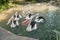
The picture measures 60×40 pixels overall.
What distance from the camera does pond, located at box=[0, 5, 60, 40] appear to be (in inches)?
429

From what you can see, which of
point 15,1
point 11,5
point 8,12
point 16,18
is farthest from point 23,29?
point 15,1

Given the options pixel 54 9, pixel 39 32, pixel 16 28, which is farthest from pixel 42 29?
pixel 54 9

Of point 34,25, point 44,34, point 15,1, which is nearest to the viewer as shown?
point 44,34

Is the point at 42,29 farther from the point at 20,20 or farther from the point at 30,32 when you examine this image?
the point at 20,20

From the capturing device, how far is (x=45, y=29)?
11805 millimetres

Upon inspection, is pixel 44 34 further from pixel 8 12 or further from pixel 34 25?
pixel 8 12

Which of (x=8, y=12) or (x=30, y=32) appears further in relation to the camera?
(x=8, y=12)

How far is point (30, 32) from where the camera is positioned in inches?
461

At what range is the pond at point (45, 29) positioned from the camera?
35.8ft

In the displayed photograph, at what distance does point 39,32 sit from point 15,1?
8.96 m

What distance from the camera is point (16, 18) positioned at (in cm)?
1339

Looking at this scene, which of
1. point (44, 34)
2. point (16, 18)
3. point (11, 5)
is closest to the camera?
point (44, 34)

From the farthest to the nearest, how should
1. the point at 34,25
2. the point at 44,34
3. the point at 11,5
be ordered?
1. the point at 11,5
2. the point at 34,25
3. the point at 44,34

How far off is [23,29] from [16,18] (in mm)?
1443
